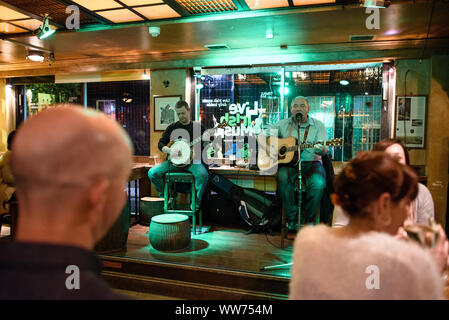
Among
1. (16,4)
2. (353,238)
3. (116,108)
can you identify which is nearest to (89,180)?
(353,238)

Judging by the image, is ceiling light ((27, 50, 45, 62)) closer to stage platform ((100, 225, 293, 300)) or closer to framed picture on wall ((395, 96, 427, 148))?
stage platform ((100, 225, 293, 300))

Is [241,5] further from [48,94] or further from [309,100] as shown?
[48,94]

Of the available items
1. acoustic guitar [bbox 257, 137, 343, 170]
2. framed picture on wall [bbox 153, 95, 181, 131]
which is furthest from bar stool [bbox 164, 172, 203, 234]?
framed picture on wall [bbox 153, 95, 181, 131]

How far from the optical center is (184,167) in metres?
4.98

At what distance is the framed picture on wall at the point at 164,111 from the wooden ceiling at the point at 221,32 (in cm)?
63

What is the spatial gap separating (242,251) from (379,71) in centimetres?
378

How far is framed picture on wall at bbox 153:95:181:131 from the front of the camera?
6.15 meters

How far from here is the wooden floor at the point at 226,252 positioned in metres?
3.67

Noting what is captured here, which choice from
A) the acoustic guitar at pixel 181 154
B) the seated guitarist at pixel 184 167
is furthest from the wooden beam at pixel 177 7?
the acoustic guitar at pixel 181 154

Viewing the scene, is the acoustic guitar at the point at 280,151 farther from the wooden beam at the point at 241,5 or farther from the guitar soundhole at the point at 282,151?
the wooden beam at the point at 241,5

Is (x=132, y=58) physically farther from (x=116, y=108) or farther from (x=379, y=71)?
(x=379, y=71)

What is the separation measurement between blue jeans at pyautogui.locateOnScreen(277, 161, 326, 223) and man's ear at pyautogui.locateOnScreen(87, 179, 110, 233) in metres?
3.71

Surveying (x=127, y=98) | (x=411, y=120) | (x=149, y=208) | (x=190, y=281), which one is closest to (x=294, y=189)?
(x=190, y=281)

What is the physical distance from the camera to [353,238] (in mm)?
1227
